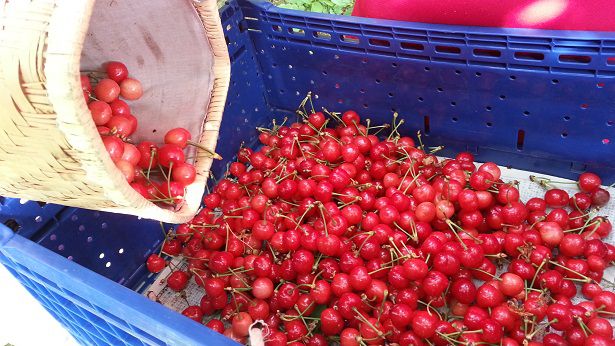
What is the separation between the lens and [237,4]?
1640mm

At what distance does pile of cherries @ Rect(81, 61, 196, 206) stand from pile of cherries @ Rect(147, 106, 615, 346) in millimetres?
343

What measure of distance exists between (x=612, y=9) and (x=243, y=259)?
1.12 m

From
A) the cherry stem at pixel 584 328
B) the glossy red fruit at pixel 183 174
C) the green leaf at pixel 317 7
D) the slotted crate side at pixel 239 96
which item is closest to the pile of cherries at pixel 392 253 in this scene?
the cherry stem at pixel 584 328

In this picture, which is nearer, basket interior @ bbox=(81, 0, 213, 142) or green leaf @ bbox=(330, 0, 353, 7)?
basket interior @ bbox=(81, 0, 213, 142)

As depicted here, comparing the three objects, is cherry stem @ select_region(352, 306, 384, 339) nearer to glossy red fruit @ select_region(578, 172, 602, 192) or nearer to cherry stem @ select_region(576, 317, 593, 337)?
cherry stem @ select_region(576, 317, 593, 337)

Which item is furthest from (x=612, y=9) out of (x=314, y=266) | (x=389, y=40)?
(x=314, y=266)

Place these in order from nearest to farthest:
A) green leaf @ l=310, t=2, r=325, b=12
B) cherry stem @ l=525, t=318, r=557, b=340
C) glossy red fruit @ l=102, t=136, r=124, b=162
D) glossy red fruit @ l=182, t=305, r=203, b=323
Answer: glossy red fruit @ l=102, t=136, r=124, b=162
cherry stem @ l=525, t=318, r=557, b=340
glossy red fruit @ l=182, t=305, r=203, b=323
green leaf @ l=310, t=2, r=325, b=12

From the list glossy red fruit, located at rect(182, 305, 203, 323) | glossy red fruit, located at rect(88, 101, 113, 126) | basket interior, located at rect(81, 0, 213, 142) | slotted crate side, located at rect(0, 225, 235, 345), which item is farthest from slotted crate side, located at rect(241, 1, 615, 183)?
slotted crate side, located at rect(0, 225, 235, 345)

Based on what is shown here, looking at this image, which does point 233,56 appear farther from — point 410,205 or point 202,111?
point 410,205

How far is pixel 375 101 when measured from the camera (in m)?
1.63

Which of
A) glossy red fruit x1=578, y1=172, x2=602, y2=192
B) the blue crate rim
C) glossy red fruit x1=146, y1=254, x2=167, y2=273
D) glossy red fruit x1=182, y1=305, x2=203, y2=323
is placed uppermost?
the blue crate rim

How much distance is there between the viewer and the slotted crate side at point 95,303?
78 centimetres

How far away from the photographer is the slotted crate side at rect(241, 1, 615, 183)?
1.25 m

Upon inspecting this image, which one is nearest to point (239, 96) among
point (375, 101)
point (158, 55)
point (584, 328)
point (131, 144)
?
point (375, 101)
